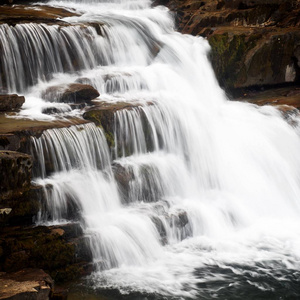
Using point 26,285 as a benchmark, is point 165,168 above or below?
above

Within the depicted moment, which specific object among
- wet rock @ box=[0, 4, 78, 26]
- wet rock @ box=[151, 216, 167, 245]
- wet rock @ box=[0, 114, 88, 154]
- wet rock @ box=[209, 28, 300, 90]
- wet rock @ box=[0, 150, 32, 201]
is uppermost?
wet rock @ box=[0, 4, 78, 26]

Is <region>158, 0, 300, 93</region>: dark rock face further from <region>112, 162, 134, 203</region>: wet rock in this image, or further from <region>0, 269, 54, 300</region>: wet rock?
<region>0, 269, 54, 300</region>: wet rock

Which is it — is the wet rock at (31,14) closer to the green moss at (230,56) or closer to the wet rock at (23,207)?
the green moss at (230,56)

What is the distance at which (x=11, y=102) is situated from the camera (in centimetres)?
1039

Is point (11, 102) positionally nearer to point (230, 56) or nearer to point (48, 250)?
point (48, 250)

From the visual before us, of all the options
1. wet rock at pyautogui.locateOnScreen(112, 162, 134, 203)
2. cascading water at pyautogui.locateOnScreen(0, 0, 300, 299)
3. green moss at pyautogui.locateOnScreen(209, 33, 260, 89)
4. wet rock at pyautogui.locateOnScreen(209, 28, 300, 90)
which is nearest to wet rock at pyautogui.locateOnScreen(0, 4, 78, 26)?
cascading water at pyautogui.locateOnScreen(0, 0, 300, 299)

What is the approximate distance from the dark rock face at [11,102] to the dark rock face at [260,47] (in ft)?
22.6

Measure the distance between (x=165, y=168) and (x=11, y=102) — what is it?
3629 millimetres

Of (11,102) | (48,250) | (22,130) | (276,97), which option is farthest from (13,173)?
(276,97)

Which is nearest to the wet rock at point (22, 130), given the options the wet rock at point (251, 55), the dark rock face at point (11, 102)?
the dark rock face at point (11, 102)

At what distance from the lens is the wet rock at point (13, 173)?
23.7 feet

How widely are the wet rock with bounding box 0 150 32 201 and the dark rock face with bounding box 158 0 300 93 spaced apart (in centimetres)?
902

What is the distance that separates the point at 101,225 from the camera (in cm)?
859

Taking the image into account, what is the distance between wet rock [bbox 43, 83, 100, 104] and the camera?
35.9 ft
